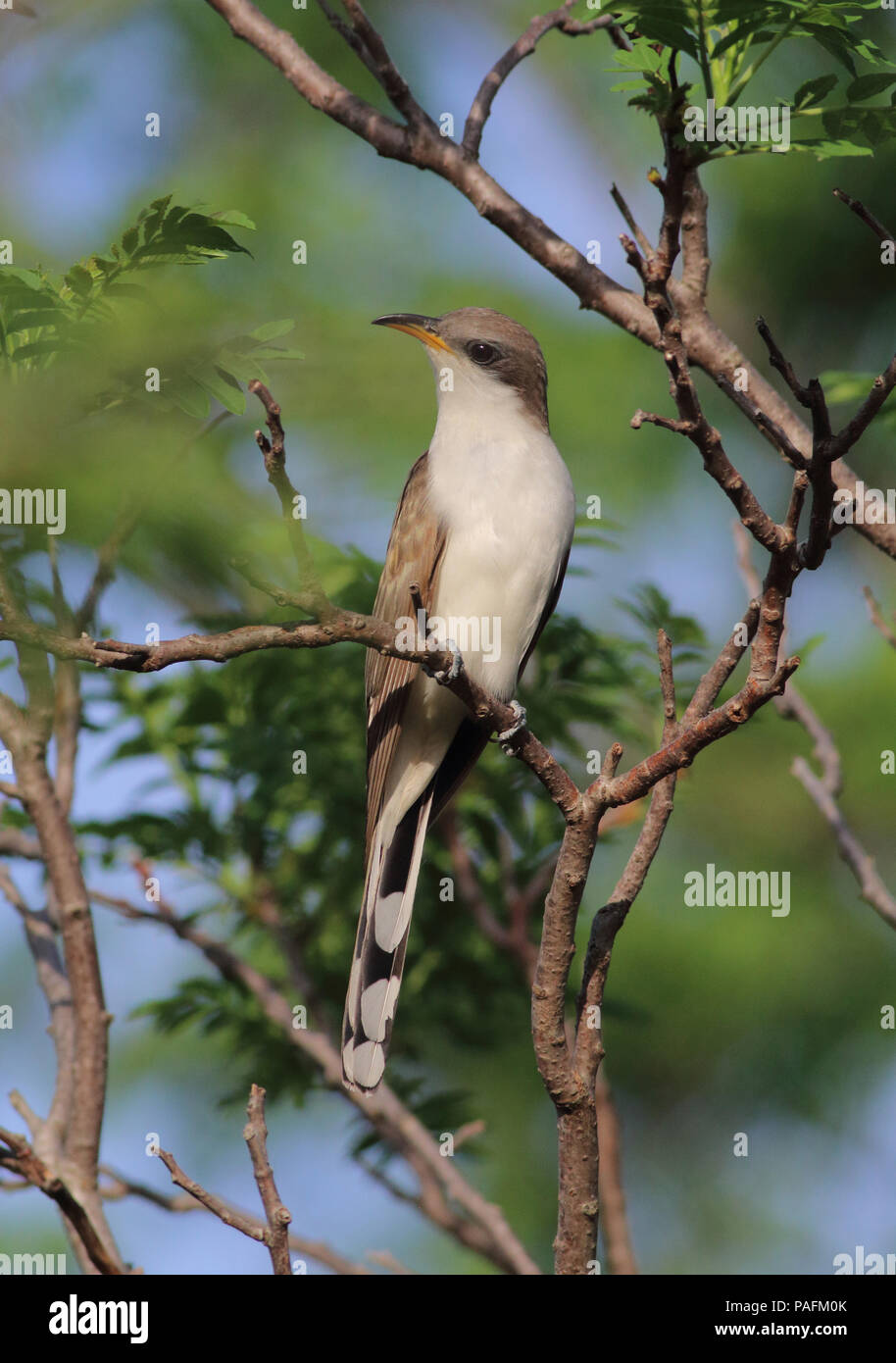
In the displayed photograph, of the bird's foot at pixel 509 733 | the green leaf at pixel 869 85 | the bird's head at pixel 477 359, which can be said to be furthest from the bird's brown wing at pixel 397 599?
the green leaf at pixel 869 85

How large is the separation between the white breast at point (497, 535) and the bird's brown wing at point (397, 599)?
64mm

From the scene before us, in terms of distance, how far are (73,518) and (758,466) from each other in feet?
20.1

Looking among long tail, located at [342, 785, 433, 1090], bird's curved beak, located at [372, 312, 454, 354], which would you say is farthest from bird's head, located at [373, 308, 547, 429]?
long tail, located at [342, 785, 433, 1090]

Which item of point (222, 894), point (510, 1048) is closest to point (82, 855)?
point (222, 894)

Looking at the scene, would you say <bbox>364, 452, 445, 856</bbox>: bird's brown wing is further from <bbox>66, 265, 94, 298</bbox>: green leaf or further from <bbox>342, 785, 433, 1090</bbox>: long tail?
<bbox>66, 265, 94, 298</bbox>: green leaf

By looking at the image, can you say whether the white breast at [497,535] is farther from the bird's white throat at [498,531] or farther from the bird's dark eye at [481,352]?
the bird's dark eye at [481,352]

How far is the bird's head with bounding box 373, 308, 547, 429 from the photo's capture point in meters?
5.71

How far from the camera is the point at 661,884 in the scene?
9.03m

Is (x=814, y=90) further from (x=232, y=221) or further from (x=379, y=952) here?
(x=379, y=952)

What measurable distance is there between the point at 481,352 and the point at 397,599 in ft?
3.93

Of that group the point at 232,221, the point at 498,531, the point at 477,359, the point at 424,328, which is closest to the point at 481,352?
the point at 477,359

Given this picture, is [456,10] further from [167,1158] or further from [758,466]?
[167,1158]

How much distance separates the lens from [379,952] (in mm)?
4758

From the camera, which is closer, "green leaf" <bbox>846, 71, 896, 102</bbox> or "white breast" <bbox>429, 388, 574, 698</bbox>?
"green leaf" <bbox>846, 71, 896, 102</bbox>
